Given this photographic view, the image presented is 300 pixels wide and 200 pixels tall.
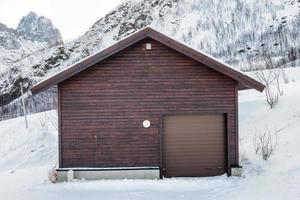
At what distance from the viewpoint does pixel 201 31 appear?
55.2 metres

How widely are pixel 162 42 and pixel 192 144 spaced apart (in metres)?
3.39

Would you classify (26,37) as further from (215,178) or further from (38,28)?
(215,178)

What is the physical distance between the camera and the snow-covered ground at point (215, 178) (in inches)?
416

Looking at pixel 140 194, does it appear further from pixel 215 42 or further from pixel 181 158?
pixel 215 42

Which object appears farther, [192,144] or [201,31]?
[201,31]

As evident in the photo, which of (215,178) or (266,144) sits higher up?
(266,144)

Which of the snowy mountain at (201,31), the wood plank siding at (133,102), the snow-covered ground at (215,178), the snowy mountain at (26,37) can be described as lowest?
the snow-covered ground at (215,178)

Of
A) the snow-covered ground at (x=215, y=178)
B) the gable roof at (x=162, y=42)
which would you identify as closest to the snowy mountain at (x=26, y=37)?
the snow-covered ground at (x=215, y=178)

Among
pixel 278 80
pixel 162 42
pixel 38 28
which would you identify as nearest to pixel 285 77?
pixel 278 80

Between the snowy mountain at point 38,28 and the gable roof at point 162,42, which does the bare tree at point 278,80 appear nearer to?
the gable roof at point 162,42

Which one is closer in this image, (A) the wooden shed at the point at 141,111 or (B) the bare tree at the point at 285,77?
(A) the wooden shed at the point at 141,111

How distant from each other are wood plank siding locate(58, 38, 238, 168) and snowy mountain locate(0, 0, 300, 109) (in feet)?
81.3

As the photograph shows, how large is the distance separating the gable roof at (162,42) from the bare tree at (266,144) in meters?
2.83

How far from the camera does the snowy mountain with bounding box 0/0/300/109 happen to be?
4625 cm
